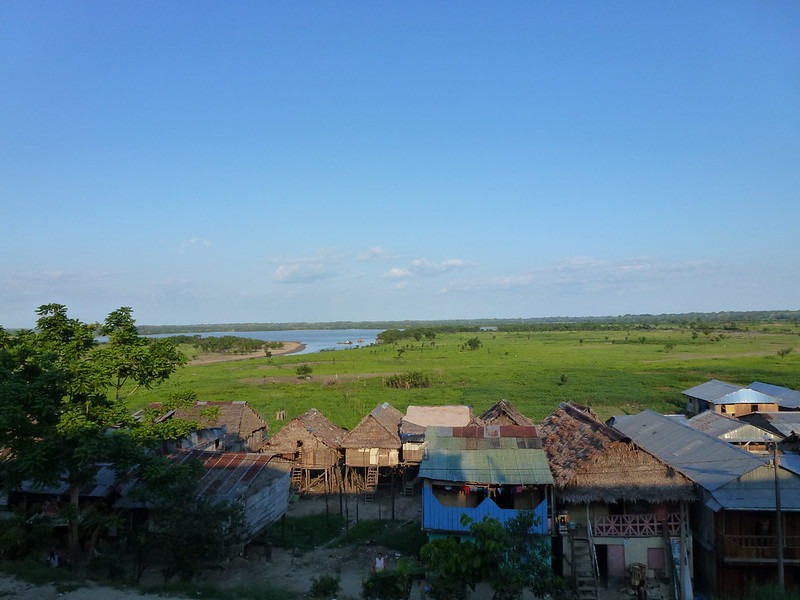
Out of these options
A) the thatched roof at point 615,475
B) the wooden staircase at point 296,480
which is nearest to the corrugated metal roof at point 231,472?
the wooden staircase at point 296,480

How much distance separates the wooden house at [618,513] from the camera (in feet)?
52.3

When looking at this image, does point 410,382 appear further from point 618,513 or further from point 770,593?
point 770,593

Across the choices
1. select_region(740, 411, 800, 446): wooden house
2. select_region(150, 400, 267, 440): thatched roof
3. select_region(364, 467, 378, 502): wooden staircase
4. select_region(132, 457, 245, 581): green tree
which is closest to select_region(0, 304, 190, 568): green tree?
select_region(132, 457, 245, 581): green tree

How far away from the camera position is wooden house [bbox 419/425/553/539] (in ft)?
52.9

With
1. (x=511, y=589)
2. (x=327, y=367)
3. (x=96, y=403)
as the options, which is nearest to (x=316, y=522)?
(x=96, y=403)

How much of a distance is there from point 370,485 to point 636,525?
475 inches

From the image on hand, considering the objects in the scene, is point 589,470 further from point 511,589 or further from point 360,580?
point 360,580

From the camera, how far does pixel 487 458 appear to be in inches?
673

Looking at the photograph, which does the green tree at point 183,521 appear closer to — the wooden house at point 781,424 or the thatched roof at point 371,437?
the thatched roof at point 371,437

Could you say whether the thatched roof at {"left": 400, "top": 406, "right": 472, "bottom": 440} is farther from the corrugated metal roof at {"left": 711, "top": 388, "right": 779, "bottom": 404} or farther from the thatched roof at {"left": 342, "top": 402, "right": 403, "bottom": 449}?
the corrugated metal roof at {"left": 711, "top": 388, "right": 779, "bottom": 404}

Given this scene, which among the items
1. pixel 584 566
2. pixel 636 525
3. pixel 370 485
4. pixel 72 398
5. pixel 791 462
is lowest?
pixel 370 485

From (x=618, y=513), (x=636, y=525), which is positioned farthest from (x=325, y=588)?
(x=636, y=525)

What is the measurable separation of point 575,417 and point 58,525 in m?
18.2

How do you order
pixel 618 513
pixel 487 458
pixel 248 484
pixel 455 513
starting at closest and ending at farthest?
pixel 455 513
pixel 618 513
pixel 487 458
pixel 248 484
